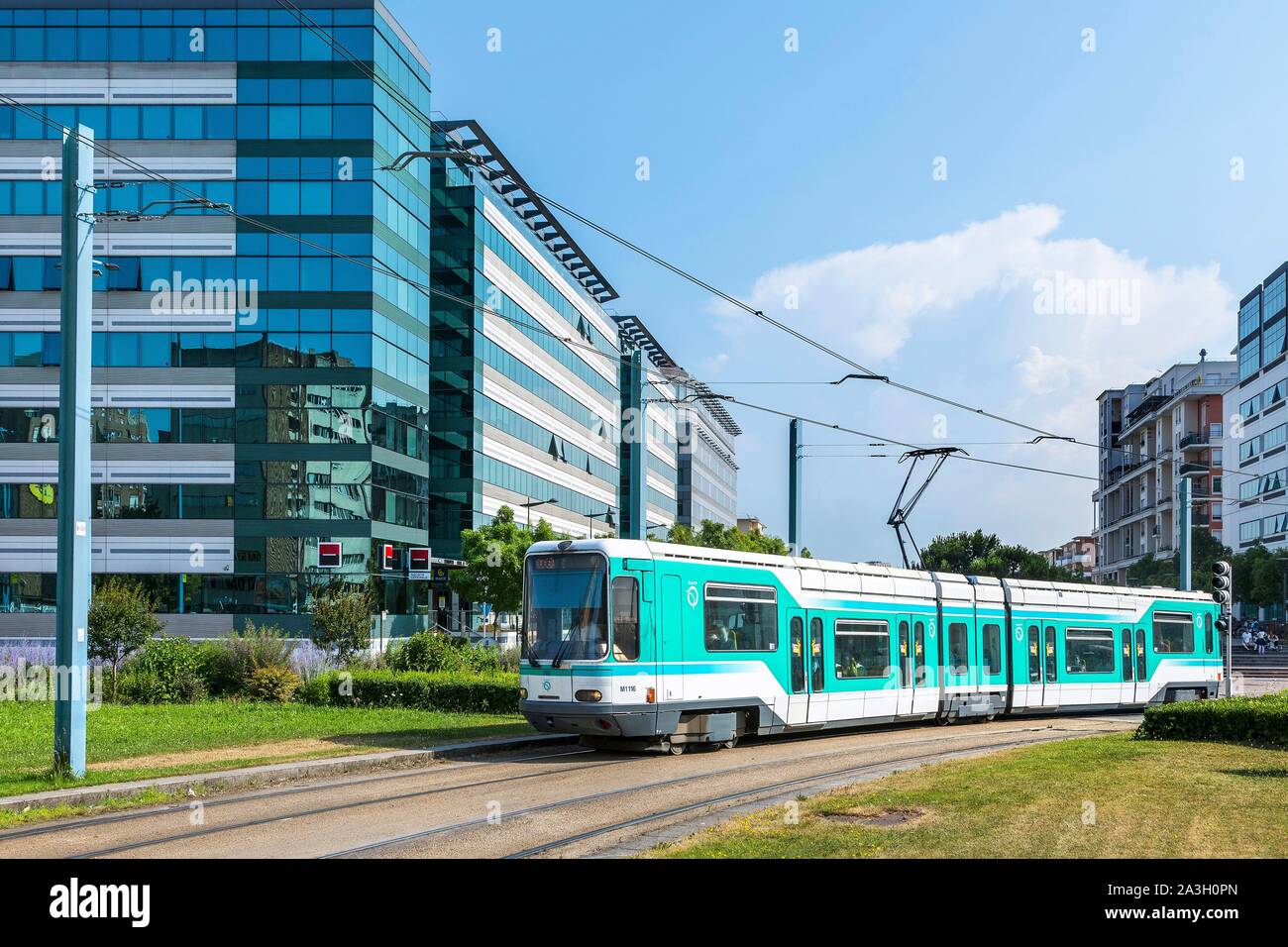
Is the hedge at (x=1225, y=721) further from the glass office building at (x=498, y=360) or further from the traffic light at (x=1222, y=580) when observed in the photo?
the glass office building at (x=498, y=360)

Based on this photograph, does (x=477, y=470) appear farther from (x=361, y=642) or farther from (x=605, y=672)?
(x=605, y=672)

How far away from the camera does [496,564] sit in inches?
2301

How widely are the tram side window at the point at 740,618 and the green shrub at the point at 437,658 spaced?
355 inches

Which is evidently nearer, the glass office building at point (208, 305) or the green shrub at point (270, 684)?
the green shrub at point (270, 684)

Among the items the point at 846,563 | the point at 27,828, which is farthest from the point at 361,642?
the point at 27,828

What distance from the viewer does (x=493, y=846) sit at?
10.6m

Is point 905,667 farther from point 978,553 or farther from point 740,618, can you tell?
point 978,553

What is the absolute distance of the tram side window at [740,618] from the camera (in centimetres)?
1956

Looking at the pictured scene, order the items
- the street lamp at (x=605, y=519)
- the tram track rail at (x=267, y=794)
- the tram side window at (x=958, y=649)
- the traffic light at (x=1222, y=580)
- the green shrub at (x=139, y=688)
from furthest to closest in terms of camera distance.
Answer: the street lamp at (x=605, y=519) < the green shrub at (x=139, y=688) < the traffic light at (x=1222, y=580) < the tram side window at (x=958, y=649) < the tram track rail at (x=267, y=794)

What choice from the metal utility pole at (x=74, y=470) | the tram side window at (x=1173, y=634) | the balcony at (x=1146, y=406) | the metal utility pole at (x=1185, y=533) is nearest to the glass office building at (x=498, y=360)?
the metal utility pole at (x=1185, y=533)

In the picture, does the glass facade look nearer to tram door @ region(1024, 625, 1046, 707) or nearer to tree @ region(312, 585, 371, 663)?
tree @ region(312, 585, 371, 663)

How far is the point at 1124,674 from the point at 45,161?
2037 inches

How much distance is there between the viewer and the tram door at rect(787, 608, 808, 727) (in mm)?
21156

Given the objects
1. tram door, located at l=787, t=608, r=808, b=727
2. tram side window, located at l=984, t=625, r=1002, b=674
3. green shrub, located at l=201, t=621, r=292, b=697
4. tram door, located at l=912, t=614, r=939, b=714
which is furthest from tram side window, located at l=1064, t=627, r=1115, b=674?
green shrub, located at l=201, t=621, r=292, b=697
